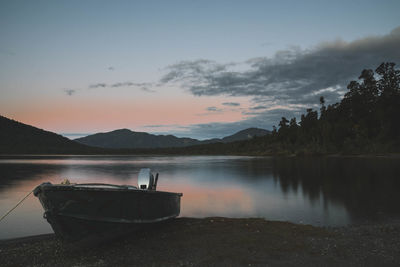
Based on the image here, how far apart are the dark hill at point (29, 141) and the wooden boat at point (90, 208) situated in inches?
6292

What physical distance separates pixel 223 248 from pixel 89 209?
362cm

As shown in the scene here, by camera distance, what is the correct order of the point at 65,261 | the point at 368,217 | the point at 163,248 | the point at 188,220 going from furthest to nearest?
the point at 368,217
the point at 188,220
the point at 163,248
the point at 65,261

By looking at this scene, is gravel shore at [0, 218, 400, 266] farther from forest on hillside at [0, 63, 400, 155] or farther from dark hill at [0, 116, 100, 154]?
dark hill at [0, 116, 100, 154]

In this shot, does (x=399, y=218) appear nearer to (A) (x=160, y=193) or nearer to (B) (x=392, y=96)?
(A) (x=160, y=193)

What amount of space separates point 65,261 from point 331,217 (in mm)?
10598

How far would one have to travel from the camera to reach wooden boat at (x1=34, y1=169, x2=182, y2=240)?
7.32 meters

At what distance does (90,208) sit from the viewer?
7.55 metres

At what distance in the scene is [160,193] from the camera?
9234mm

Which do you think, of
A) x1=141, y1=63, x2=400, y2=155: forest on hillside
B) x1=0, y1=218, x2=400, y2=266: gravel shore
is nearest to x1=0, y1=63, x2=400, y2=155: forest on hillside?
x1=141, y1=63, x2=400, y2=155: forest on hillside

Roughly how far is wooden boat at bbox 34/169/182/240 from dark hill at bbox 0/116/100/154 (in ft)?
524

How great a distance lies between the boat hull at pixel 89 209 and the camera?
7.32 m

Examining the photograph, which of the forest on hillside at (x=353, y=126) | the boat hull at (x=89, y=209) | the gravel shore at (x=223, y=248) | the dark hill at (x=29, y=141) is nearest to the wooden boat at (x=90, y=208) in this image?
the boat hull at (x=89, y=209)

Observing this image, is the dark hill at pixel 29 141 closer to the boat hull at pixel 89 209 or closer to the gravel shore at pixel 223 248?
the gravel shore at pixel 223 248

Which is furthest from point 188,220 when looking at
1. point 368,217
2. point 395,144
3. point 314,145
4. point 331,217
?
point 314,145
